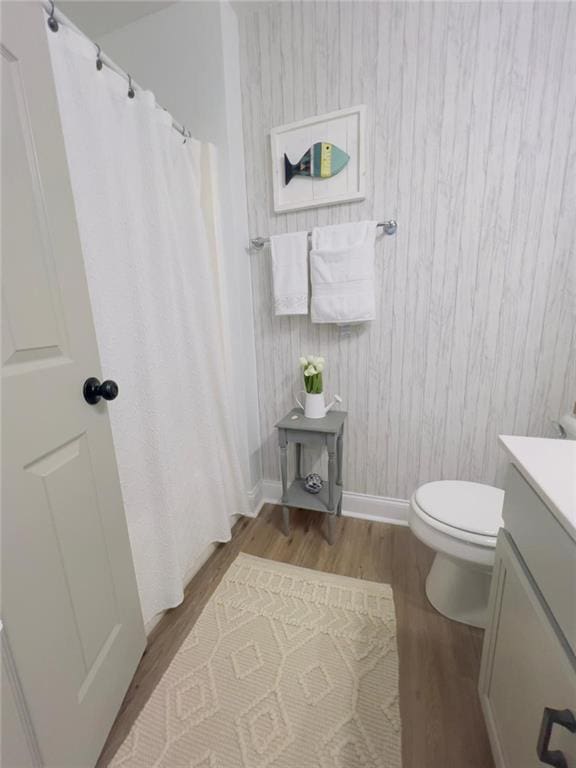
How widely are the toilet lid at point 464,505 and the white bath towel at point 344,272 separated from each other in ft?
2.59

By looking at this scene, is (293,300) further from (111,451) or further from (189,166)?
(111,451)

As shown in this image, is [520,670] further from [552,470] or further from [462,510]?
[462,510]

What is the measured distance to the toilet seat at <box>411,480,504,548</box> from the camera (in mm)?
1017

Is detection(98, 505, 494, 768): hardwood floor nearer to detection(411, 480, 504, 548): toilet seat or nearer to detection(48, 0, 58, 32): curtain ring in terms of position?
detection(411, 480, 504, 548): toilet seat

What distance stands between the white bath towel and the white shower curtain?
18.8 inches

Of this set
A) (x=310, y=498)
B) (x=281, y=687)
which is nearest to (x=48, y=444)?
(x=281, y=687)

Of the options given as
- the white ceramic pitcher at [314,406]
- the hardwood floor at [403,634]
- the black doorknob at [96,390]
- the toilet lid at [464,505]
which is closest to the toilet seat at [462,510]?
the toilet lid at [464,505]

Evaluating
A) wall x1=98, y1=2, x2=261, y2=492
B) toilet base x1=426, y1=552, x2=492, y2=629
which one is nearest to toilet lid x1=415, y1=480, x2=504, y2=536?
toilet base x1=426, y1=552, x2=492, y2=629

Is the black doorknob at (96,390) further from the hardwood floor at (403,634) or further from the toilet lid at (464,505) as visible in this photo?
the toilet lid at (464,505)

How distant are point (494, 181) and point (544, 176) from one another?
0.17 m

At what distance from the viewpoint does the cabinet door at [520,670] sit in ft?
1.58

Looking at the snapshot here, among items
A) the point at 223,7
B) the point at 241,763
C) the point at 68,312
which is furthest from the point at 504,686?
the point at 223,7

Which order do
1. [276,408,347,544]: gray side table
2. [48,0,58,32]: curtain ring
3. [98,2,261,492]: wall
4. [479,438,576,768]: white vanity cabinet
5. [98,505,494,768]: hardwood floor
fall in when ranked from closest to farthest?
1. [479,438,576,768]: white vanity cabinet
2. [48,0,58,32]: curtain ring
3. [98,505,494,768]: hardwood floor
4. [98,2,261,492]: wall
5. [276,408,347,544]: gray side table

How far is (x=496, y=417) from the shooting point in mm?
1446
